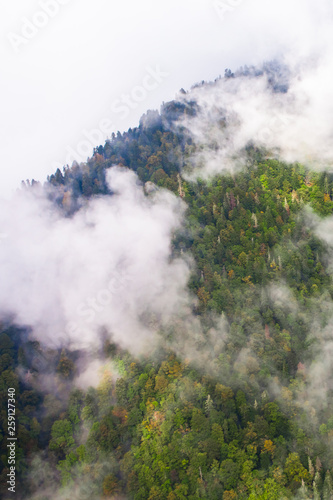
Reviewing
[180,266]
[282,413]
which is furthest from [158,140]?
[282,413]

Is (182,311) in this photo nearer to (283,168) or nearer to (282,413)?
(282,413)
